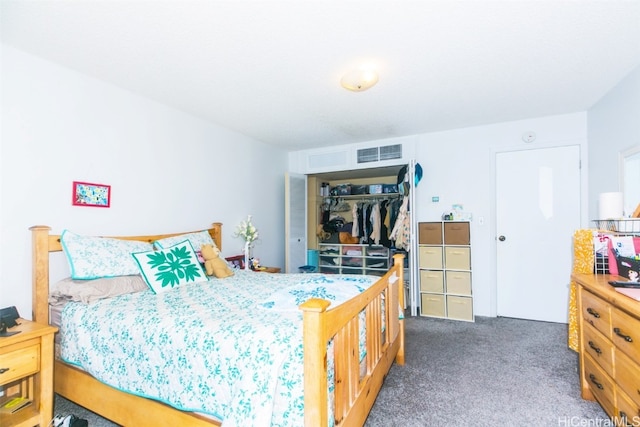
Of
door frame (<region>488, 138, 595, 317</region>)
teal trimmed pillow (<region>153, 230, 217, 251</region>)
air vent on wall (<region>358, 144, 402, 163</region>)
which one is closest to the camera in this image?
teal trimmed pillow (<region>153, 230, 217, 251</region>)

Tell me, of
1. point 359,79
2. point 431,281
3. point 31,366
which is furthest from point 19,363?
point 431,281

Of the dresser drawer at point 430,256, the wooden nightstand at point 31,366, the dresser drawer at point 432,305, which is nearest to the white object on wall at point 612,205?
the dresser drawer at point 430,256

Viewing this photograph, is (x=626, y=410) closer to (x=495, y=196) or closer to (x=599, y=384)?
(x=599, y=384)

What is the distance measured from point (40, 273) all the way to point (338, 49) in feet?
8.13

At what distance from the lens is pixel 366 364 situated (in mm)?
1674

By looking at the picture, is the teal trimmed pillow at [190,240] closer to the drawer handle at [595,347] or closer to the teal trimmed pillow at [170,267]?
the teal trimmed pillow at [170,267]

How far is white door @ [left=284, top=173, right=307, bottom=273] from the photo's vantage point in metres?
4.20

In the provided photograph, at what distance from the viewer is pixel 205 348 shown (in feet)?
4.42

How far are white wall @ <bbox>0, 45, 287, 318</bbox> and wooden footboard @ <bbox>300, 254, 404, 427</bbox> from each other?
2103mm

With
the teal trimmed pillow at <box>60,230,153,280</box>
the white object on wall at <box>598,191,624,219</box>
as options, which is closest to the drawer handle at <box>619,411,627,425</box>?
the white object on wall at <box>598,191,624,219</box>

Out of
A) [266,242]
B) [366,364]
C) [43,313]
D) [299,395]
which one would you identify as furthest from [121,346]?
[266,242]

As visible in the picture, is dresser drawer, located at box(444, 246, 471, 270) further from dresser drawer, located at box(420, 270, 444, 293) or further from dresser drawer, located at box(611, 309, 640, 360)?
dresser drawer, located at box(611, 309, 640, 360)

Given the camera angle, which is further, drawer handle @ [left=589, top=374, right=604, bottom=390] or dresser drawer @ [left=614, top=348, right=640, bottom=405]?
drawer handle @ [left=589, top=374, right=604, bottom=390]

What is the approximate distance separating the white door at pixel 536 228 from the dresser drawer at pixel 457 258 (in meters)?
0.44
